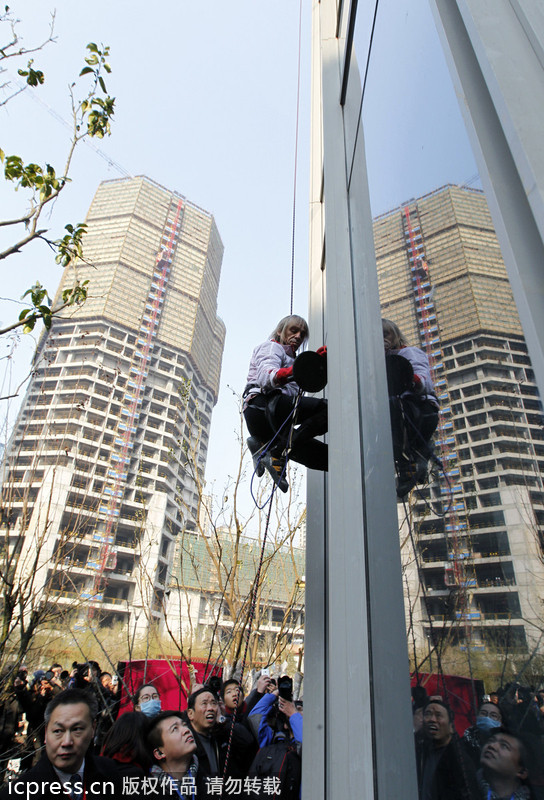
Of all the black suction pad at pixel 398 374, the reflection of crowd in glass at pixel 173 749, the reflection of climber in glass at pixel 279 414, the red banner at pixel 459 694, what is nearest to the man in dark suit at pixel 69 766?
the reflection of crowd in glass at pixel 173 749

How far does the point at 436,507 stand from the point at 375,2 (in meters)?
1.85

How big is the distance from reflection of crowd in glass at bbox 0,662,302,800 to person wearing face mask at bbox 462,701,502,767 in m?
1.96

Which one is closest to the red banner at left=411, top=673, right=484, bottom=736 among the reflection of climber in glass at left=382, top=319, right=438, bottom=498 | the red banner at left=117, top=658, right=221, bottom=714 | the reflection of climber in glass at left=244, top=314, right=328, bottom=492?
the reflection of climber in glass at left=382, top=319, right=438, bottom=498

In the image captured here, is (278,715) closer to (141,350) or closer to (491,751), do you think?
(491,751)

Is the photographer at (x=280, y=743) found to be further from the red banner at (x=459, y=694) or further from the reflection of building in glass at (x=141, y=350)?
the reflection of building in glass at (x=141, y=350)

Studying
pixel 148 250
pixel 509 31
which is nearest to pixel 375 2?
pixel 509 31

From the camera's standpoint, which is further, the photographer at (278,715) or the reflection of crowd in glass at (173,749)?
the photographer at (278,715)

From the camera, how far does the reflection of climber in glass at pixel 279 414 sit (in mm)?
2244

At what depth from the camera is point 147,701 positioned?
3.48m

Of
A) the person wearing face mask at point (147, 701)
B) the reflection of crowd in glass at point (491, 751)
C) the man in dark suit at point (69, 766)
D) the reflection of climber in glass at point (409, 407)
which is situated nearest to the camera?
the reflection of crowd in glass at point (491, 751)

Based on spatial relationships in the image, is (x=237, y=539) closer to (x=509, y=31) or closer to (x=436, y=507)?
(x=436, y=507)

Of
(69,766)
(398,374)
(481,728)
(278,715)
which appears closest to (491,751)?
(481,728)

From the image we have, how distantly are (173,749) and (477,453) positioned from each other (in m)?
2.43

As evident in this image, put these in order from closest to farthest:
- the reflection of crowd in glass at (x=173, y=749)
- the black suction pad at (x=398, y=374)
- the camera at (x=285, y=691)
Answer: the black suction pad at (x=398, y=374), the reflection of crowd in glass at (x=173, y=749), the camera at (x=285, y=691)
